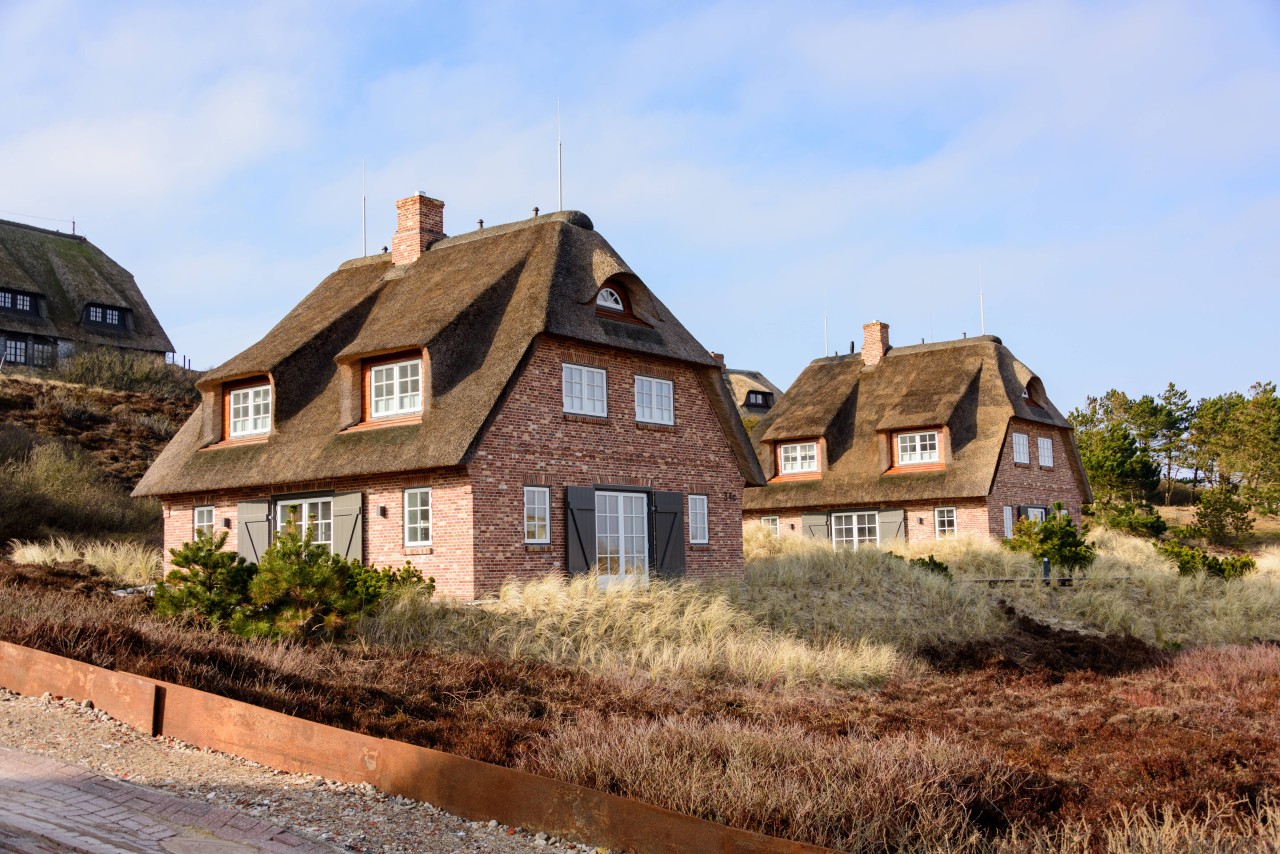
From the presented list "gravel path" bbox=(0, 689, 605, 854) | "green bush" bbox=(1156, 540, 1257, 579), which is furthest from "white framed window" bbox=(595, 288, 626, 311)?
"green bush" bbox=(1156, 540, 1257, 579)

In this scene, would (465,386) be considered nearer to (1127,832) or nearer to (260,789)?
(260,789)

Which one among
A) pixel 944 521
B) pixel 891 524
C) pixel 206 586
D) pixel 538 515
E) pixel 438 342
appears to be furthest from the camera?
pixel 891 524

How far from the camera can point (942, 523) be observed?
3212 cm

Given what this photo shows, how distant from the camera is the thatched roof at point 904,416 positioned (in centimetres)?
3181

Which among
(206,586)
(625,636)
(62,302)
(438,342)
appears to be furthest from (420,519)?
(62,302)

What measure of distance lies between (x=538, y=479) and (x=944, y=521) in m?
16.3

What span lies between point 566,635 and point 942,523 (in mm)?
18822

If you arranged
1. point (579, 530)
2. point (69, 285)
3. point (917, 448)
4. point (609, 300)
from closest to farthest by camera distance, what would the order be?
point (579, 530) < point (609, 300) < point (917, 448) < point (69, 285)

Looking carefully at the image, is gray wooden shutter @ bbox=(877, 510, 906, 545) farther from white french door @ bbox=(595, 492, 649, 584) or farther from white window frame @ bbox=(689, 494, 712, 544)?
white french door @ bbox=(595, 492, 649, 584)

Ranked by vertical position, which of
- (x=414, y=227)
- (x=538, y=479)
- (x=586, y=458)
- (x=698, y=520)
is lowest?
(x=698, y=520)

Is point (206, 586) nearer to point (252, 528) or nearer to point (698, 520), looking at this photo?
point (252, 528)

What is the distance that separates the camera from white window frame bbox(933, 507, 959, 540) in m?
31.8

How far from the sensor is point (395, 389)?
19.9 m

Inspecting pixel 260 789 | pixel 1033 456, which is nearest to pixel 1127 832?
pixel 260 789
